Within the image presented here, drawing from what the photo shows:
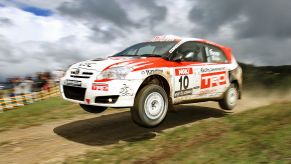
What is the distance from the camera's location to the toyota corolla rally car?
17.0 ft

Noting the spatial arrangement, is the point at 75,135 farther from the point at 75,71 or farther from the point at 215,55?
the point at 215,55

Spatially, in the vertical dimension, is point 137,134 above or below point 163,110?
below

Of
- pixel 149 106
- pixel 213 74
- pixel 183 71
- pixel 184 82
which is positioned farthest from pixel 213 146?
pixel 213 74

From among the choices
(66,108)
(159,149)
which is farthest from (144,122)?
(66,108)

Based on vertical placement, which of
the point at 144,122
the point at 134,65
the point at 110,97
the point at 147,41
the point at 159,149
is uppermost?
the point at 147,41

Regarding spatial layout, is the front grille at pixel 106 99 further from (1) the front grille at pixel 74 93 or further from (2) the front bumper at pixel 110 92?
(1) the front grille at pixel 74 93

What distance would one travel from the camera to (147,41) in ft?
23.5

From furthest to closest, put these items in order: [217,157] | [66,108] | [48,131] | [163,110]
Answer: [66,108] < [48,131] < [163,110] < [217,157]

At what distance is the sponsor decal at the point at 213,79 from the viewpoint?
22.0 feet

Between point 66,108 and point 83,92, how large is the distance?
209 inches

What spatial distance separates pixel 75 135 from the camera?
251 inches

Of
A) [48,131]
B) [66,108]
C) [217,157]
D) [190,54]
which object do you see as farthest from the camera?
[66,108]

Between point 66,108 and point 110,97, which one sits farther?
point 66,108

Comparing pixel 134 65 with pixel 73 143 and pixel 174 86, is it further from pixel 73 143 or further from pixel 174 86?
pixel 73 143
